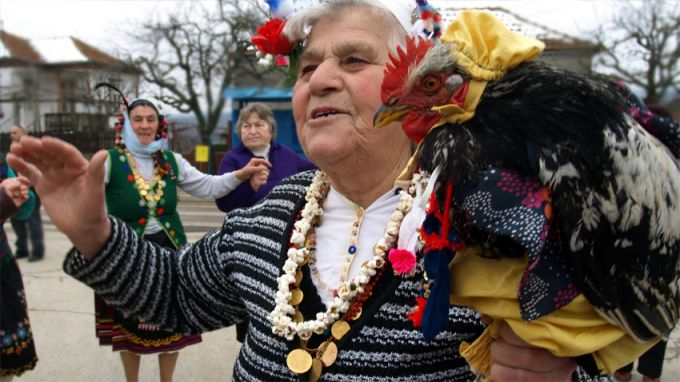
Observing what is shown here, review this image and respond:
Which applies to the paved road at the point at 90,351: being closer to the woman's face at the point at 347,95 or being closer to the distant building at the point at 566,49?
the woman's face at the point at 347,95

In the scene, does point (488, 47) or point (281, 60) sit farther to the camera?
point (281, 60)

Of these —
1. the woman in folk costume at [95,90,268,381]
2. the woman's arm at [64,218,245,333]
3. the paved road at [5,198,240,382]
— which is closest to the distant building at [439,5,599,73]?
the woman's arm at [64,218,245,333]

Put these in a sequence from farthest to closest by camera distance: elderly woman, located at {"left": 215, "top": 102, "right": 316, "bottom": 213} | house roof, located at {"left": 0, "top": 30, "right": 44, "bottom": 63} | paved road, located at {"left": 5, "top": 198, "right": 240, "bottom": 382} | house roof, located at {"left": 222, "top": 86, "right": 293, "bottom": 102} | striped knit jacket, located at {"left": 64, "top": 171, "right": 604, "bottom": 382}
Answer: paved road, located at {"left": 5, "top": 198, "right": 240, "bottom": 382}, house roof, located at {"left": 222, "top": 86, "right": 293, "bottom": 102}, elderly woman, located at {"left": 215, "top": 102, "right": 316, "bottom": 213}, house roof, located at {"left": 0, "top": 30, "right": 44, "bottom": 63}, striped knit jacket, located at {"left": 64, "top": 171, "right": 604, "bottom": 382}

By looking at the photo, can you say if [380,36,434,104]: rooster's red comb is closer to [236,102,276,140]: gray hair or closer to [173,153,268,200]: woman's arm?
[173,153,268,200]: woman's arm

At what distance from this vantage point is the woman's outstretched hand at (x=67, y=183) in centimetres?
127

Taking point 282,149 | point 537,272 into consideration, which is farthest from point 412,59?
point 282,149

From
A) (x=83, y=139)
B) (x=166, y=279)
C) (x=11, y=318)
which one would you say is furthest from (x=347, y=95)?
(x=11, y=318)

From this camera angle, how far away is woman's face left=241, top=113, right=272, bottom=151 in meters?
2.56

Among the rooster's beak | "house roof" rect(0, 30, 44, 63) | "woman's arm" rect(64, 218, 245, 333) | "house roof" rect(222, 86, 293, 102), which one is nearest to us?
the rooster's beak

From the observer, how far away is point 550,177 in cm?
80

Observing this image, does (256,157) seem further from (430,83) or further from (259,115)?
(430,83)

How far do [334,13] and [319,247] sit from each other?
631 mm

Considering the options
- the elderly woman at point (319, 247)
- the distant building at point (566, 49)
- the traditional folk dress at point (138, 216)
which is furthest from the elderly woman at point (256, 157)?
the distant building at point (566, 49)

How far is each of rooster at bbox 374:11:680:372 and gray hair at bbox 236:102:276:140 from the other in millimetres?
1801
